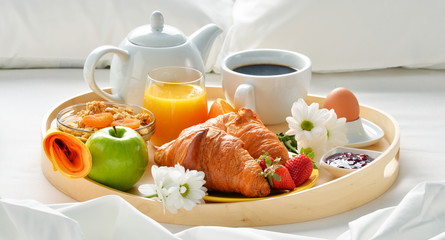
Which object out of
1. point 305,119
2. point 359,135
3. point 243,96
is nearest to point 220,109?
point 243,96

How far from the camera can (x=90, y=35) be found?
1722 millimetres

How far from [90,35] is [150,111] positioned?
2.20 ft

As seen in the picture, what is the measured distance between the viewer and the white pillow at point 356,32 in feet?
5.39

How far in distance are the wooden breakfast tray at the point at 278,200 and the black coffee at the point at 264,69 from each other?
1.00 ft

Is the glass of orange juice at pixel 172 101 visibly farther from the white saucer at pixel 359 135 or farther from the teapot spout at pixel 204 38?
the white saucer at pixel 359 135

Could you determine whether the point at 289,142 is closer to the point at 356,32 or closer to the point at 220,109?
the point at 220,109

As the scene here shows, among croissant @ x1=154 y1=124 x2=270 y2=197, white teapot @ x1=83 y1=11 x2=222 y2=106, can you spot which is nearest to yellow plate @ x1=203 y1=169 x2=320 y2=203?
croissant @ x1=154 y1=124 x2=270 y2=197

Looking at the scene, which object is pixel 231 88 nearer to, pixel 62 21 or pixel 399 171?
pixel 399 171

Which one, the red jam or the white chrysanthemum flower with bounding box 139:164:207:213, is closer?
the white chrysanthemum flower with bounding box 139:164:207:213

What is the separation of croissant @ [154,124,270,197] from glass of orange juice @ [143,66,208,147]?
0.17 m

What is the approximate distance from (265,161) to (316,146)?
160 millimetres

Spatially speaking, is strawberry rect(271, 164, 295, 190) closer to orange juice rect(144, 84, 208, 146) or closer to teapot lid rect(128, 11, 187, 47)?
orange juice rect(144, 84, 208, 146)

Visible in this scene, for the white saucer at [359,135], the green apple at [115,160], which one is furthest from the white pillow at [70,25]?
the green apple at [115,160]

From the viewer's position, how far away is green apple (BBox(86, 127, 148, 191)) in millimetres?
963
